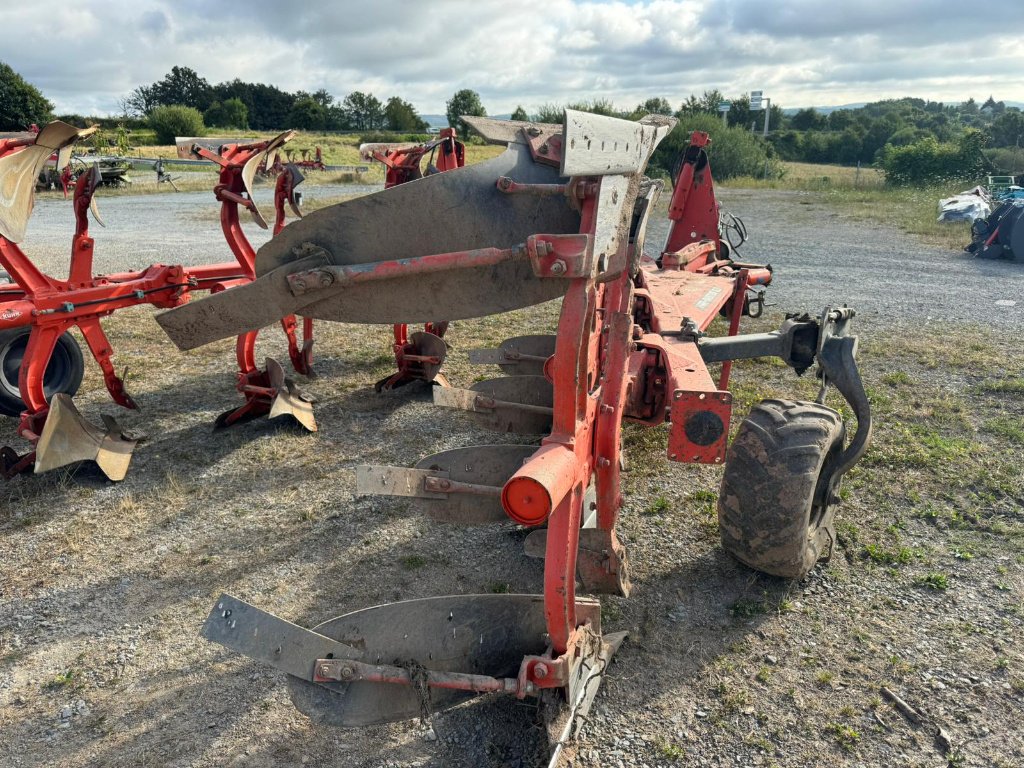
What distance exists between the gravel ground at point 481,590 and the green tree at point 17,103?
112 ft

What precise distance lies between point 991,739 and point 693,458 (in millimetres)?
1327

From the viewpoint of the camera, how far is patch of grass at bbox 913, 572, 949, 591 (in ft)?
10.8

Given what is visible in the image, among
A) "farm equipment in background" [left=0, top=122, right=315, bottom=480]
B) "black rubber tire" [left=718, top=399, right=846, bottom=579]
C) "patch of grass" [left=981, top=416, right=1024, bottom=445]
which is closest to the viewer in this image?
"black rubber tire" [left=718, top=399, right=846, bottom=579]

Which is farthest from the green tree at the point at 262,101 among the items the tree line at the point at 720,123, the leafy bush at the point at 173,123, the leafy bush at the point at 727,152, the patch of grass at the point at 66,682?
the patch of grass at the point at 66,682

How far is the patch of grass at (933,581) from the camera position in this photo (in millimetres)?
3293

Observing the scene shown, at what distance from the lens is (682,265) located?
17.6ft

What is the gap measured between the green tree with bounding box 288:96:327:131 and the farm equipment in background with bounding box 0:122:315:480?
5116cm

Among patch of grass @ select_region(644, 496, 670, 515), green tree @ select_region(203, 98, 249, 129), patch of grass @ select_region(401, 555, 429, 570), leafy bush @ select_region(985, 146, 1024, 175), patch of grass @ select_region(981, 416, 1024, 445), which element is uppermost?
green tree @ select_region(203, 98, 249, 129)

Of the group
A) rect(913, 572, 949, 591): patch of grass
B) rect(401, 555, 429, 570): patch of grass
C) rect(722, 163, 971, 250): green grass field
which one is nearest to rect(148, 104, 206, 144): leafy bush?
rect(722, 163, 971, 250): green grass field

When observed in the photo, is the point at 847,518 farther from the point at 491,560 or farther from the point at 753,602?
the point at 491,560

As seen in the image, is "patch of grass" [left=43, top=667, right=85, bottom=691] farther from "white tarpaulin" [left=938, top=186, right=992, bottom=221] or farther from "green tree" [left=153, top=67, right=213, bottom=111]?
"green tree" [left=153, top=67, right=213, bottom=111]

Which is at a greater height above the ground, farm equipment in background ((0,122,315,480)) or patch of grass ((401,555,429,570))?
farm equipment in background ((0,122,315,480))

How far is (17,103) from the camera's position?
32531 mm

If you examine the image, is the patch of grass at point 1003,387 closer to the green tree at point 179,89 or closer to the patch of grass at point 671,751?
the patch of grass at point 671,751
